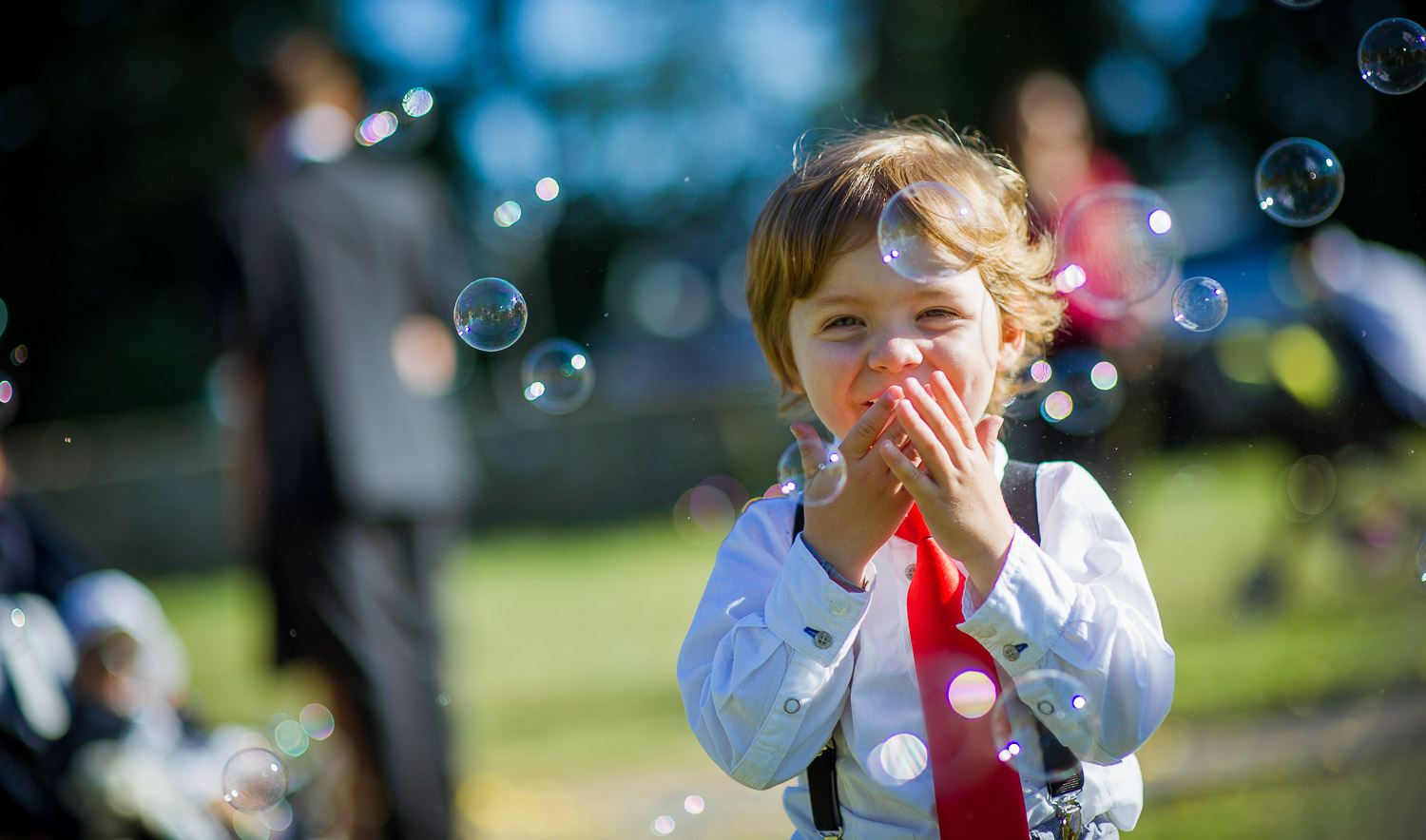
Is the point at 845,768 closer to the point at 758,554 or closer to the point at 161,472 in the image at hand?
the point at 758,554

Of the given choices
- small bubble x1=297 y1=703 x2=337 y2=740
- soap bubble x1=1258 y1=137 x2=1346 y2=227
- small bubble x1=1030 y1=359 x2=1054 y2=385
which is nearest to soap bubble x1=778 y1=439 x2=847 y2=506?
small bubble x1=1030 y1=359 x2=1054 y2=385

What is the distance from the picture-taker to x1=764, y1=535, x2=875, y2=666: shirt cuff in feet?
4.01

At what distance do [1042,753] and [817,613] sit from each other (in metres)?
0.30

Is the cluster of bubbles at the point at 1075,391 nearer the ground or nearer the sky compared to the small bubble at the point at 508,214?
nearer the sky

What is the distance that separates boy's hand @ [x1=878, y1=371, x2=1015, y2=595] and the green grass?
0.52 metres

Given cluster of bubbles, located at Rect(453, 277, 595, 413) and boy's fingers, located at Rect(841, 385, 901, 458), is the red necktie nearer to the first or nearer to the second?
boy's fingers, located at Rect(841, 385, 901, 458)

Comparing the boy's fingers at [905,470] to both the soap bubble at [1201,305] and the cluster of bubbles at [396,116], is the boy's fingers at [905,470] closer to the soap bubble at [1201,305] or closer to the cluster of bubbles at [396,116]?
the soap bubble at [1201,305]

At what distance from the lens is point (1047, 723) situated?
123 centimetres

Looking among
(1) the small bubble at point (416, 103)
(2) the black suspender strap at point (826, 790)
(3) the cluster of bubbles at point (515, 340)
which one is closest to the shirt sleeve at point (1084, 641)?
(2) the black suspender strap at point (826, 790)

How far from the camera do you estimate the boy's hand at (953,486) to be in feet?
3.93

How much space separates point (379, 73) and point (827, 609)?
15952 millimetres

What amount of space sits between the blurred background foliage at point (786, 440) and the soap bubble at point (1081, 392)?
31 mm

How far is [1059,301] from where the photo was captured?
5.38 ft

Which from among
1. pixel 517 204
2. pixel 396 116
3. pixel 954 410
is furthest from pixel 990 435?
pixel 396 116
